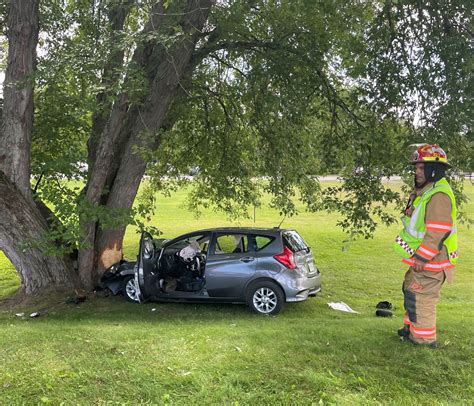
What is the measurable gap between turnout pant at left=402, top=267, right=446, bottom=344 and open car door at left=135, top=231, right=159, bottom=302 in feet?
14.8

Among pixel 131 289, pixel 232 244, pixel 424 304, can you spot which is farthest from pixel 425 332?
pixel 131 289

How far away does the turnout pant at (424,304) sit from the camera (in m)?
4.70

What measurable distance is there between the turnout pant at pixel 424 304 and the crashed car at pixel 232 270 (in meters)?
3.51

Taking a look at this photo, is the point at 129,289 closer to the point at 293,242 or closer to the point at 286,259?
the point at 286,259

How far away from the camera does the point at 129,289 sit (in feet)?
29.8

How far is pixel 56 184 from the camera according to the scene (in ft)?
29.1

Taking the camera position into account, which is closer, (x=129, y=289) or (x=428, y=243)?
(x=428, y=243)

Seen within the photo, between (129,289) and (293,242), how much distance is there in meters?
3.35

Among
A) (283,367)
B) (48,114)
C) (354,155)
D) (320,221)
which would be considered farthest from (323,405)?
(320,221)

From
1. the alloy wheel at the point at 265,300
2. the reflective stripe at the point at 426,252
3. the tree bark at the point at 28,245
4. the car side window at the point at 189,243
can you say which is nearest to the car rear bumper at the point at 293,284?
the alloy wheel at the point at 265,300

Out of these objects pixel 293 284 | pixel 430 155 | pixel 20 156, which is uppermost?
pixel 20 156

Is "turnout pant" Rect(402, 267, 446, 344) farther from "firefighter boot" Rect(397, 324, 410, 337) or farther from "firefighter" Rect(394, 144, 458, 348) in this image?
"firefighter boot" Rect(397, 324, 410, 337)

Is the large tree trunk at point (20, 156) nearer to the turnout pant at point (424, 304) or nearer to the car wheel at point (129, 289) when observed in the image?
the car wheel at point (129, 289)

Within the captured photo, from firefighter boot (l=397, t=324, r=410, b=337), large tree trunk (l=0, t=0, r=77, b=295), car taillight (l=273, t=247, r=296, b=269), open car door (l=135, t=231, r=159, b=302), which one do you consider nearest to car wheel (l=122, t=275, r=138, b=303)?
open car door (l=135, t=231, r=159, b=302)
